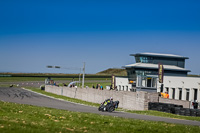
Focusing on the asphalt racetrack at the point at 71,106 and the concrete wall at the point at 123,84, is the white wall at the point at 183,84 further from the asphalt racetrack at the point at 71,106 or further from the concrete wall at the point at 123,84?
the asphalt racetrack at the point at 71,106

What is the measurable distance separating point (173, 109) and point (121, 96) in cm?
1151

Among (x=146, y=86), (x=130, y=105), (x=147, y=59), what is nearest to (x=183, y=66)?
(x=147, y=59)

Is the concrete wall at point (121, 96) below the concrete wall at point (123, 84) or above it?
below

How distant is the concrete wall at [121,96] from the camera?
35094mm

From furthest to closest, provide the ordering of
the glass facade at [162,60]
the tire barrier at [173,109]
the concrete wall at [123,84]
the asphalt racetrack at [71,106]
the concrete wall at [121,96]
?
the glass facade at [162,60] → the concrete wall at [123,84] → the concrete wall at [121,96] → the tire barrier at [173,109] → the asphalt racetrack at [71,106]

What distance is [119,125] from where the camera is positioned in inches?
636

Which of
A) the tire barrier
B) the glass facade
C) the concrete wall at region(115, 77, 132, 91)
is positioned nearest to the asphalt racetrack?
the tire barrier

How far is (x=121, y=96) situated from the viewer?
135 feet

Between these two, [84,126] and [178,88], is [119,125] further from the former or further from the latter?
[178,88]

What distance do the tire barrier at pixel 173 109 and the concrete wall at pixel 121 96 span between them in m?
1.14

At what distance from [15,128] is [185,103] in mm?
24298

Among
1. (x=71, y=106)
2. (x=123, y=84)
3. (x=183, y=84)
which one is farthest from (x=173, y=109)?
(x=123, y=84)

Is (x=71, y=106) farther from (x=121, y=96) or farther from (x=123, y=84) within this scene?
(x=123, y=84)

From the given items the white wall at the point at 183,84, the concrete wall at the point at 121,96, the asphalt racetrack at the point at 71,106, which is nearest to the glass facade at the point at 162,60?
the white wall at the point at 183,84
